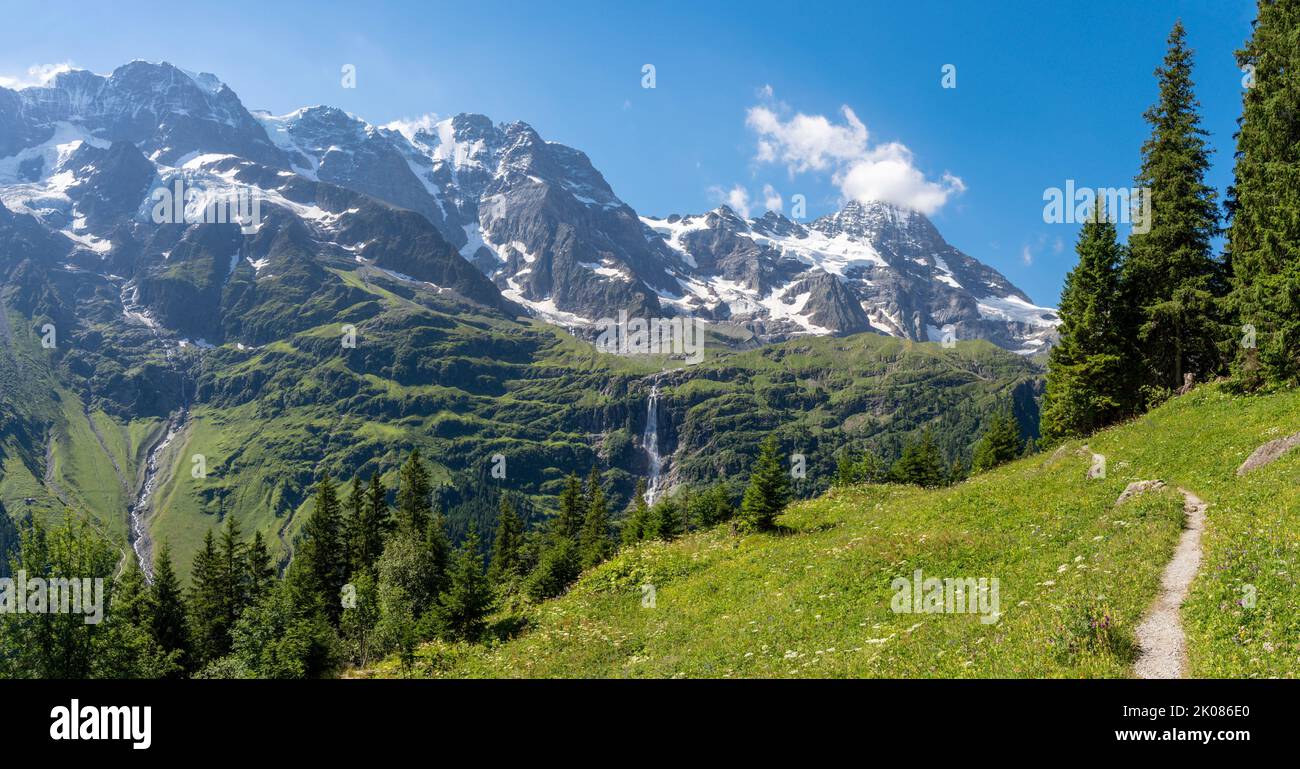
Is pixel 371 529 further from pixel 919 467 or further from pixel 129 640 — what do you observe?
pixel 919 467

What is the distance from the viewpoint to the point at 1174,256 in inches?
1705

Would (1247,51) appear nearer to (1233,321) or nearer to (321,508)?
(1233,321)

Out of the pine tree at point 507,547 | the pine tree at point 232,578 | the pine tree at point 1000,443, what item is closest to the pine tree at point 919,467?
the pine tree at point 1000,443

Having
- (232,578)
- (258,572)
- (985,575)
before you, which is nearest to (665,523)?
(232,578)

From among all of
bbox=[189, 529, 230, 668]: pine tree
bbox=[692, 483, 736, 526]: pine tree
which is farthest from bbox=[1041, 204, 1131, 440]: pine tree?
bbox=[189, 529, 230, 668]: pine tree

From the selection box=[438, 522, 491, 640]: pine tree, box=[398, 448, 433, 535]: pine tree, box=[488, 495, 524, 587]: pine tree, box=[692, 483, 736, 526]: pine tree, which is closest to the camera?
box=[438, 522, 491, 640]: pine tree

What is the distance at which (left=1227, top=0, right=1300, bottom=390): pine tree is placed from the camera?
110ft

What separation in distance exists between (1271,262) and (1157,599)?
30.1 metres

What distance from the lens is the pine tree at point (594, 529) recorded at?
221 ft

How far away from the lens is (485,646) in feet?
121

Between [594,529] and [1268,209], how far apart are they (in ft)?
229

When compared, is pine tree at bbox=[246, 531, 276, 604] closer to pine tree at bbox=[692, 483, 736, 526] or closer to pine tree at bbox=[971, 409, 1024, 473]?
pine tree at bbox=[692, 483, 736, 526]

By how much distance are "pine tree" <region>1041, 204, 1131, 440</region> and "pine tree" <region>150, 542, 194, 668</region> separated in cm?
6900
